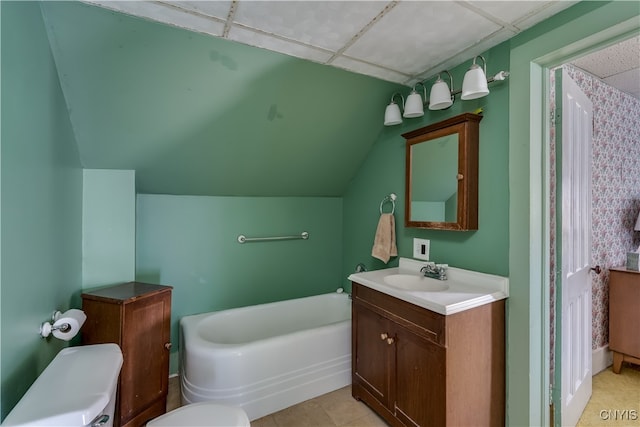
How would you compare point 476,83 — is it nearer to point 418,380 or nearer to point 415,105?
point 415,105

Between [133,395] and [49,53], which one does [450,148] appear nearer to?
[49,53]

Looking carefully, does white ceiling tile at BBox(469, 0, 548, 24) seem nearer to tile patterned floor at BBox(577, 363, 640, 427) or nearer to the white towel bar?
the white towel bar

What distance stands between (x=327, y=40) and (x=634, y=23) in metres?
1.21

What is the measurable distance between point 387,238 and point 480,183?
0.75 metres

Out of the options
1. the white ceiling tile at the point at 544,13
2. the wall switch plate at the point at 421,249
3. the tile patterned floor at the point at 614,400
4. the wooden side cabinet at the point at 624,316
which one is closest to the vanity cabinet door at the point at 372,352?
the wall switch plate at the point at 421,249

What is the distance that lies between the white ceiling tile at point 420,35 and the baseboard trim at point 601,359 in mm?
2482

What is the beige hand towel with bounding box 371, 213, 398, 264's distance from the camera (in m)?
2.16

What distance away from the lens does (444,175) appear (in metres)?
1.76

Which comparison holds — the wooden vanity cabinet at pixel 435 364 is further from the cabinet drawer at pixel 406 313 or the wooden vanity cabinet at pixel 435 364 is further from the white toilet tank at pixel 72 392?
the white toilet tank at pixel 72 392

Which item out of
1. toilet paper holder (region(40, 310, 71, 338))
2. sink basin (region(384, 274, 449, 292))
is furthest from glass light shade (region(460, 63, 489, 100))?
toilet paper holder (region(40, 310, 71, 338))

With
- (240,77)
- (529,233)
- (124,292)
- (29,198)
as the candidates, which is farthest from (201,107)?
(529,233)

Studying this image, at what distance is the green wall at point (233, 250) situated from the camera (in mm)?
2209

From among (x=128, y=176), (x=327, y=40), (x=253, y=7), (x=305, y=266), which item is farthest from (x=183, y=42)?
(x=305, y=266)

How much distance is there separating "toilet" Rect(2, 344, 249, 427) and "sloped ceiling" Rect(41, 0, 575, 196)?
1218mm
